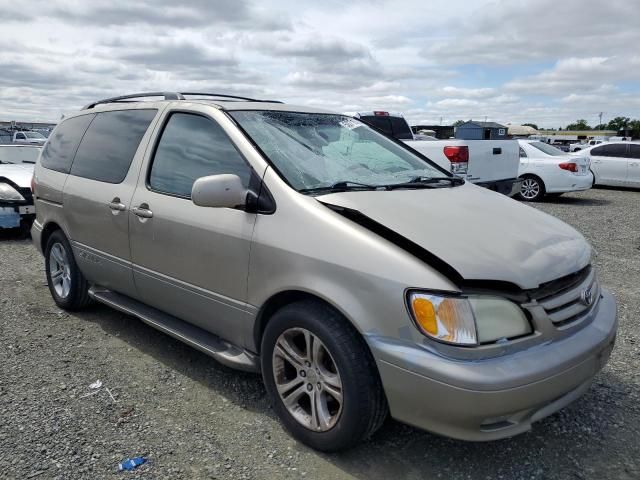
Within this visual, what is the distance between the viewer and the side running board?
3031 mm

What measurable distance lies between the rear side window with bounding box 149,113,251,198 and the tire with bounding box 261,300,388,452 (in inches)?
33.8

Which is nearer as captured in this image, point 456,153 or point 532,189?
point 456,153

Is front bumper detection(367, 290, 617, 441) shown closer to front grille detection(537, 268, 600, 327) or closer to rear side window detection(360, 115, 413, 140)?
front grille detection(537, 268, 600, 327)

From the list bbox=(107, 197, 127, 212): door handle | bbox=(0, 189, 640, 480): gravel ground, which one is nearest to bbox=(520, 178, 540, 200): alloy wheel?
bbox=(0, 189, 640, 480): gravel ground

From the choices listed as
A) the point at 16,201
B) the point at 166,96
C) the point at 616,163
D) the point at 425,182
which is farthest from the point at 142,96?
→ the point at 616,163

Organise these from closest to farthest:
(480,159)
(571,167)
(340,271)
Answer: (340,271) → (480,159) → (571,167)

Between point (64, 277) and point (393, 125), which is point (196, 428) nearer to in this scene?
point (64, 277)

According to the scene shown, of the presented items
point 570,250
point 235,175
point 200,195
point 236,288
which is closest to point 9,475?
point 236,288

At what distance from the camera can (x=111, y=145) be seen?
4113 millimetres

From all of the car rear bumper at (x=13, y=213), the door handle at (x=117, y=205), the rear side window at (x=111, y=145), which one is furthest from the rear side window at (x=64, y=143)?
the car rear bumper at (x=13, y=213)

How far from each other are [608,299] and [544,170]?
414 inches

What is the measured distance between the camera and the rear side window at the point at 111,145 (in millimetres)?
3873

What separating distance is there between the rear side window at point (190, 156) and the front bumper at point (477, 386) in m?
1.34

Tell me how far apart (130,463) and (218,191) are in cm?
141
